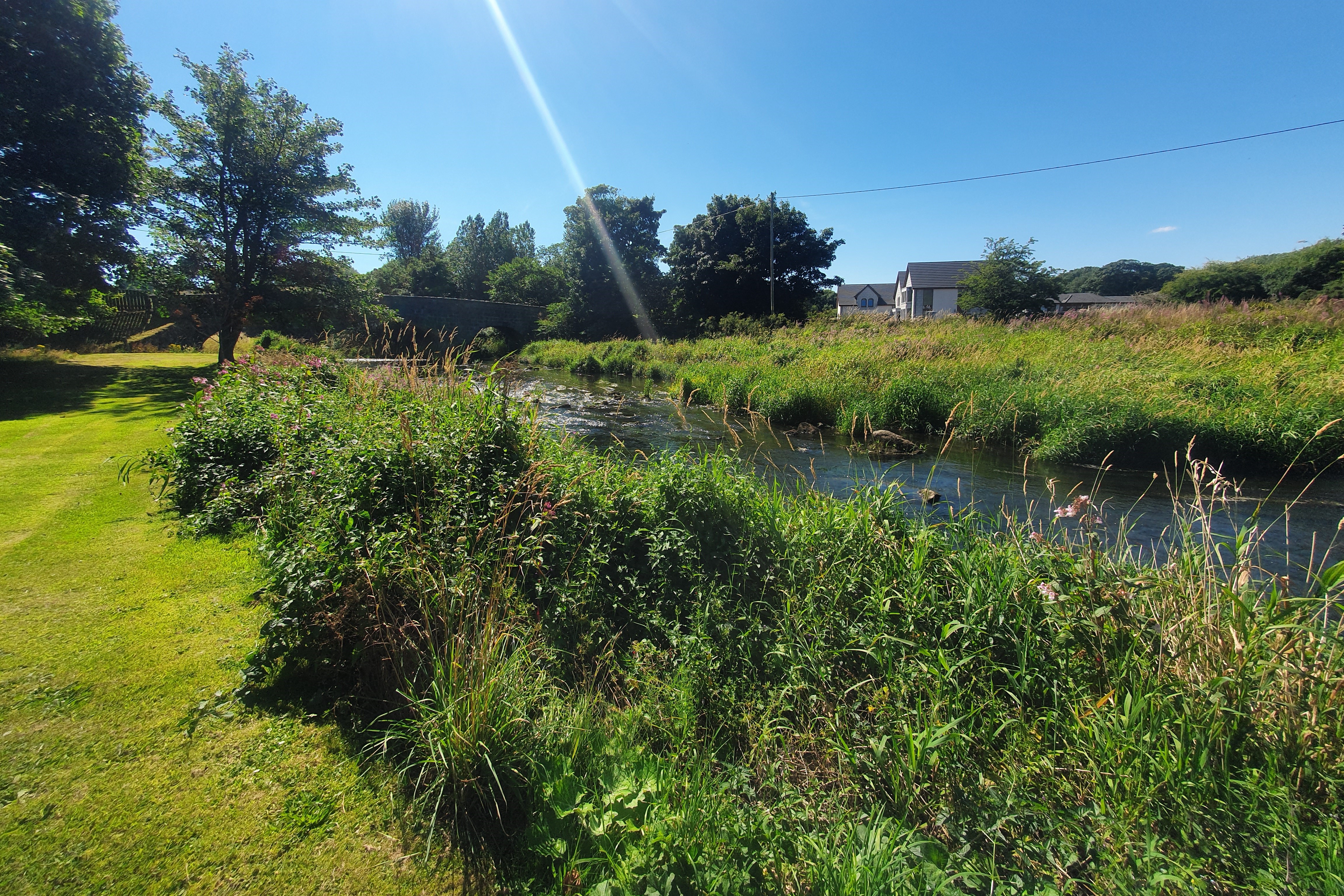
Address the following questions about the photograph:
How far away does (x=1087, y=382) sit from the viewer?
39.4 ft

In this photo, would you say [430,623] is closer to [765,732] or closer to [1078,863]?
[765,732]

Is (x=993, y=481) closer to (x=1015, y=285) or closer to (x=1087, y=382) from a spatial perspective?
(x=1087, y=382)

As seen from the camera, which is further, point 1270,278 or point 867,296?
point 867,296

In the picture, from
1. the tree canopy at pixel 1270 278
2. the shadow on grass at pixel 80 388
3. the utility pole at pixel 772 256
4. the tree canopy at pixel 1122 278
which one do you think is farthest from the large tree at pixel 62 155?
the tree canopy at pixel 1122 278

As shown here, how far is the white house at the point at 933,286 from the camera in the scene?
5228cm

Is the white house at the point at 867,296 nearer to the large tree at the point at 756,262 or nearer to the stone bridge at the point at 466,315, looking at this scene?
the large tree at the point at 756,262

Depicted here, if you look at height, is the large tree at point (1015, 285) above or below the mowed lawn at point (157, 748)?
above

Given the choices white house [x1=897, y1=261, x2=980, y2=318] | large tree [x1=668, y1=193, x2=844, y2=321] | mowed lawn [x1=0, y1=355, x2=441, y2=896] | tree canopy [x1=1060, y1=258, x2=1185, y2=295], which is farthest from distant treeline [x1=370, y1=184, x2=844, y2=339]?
tree canopy [x1=1060, y1=258, x2=1185, y2=295]

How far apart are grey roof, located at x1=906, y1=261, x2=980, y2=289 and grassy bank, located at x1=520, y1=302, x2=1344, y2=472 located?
33.6m

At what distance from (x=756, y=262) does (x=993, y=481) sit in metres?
31.1

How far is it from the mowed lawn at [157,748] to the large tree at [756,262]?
35.6 metres

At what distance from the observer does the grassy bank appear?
9.58 m

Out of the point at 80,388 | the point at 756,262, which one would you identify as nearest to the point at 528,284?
the point at 756,262

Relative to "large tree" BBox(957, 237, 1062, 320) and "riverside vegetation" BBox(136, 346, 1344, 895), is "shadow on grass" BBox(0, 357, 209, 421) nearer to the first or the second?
"riverside vegetation" BBox(136, 346, 1344, 895)
